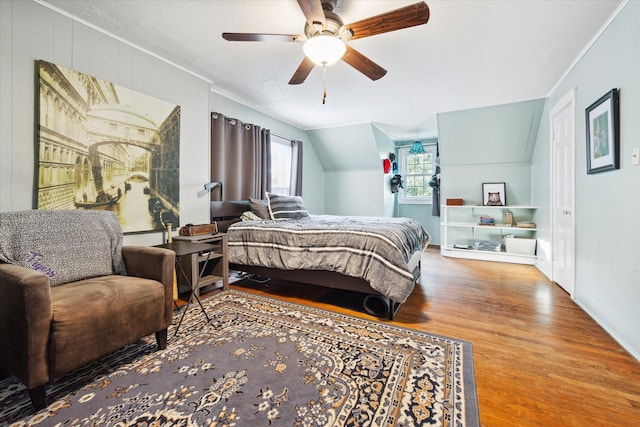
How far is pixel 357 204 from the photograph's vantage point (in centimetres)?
605

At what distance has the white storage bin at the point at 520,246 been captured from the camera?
A: 4.39 m

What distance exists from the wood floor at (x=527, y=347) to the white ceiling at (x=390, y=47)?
2386 mm

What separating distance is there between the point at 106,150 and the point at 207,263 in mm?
1382

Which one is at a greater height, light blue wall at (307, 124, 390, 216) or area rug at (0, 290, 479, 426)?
light blue wall at (307, 124, 390, 216)

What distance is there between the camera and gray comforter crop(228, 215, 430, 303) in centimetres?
228

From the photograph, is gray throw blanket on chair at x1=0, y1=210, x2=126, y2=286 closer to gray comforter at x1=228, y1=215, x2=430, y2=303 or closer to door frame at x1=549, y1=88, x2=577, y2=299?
gray comforter at x1=228, y1=215, x2=430, y2=303

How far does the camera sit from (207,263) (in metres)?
3.04

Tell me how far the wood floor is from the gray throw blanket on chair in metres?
1.43

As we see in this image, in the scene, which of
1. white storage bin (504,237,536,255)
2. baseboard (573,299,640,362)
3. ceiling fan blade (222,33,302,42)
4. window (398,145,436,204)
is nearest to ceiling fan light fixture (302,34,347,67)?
ceiling fan blade (222,33,302,42)

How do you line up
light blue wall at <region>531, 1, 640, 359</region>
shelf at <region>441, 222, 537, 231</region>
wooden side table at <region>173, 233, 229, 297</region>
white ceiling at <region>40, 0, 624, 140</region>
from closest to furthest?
light blue wall at <region>531, 1, 640, 359</region> < white ceiling at <region>40, 0, 624, 140</region> < wooden side table at <region>173, 233, 229, 297</region> < shelf at <region>441, 222, 537, 231</region>

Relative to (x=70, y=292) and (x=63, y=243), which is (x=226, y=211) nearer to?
(x=63, y=243)

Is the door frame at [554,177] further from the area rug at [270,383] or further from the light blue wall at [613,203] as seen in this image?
the area rug at [270,383]

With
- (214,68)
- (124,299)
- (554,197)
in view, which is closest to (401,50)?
(214,68)

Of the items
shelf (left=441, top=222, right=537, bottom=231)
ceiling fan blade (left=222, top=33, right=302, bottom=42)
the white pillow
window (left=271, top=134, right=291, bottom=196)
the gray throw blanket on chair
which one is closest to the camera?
the gray throw blanket on chair
